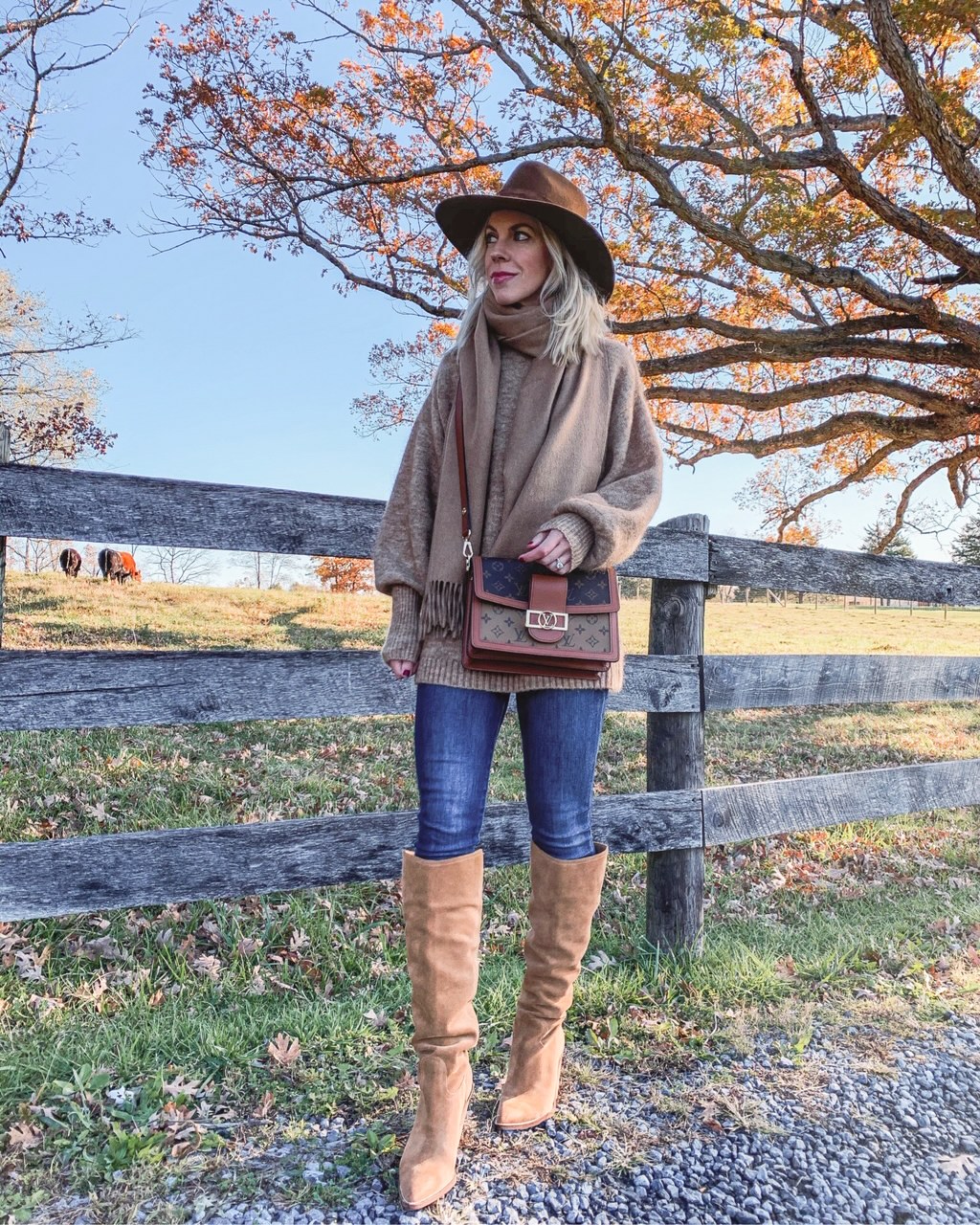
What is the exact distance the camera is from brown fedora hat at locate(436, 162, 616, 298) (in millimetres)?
2080

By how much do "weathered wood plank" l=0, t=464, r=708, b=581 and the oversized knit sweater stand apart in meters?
0.71

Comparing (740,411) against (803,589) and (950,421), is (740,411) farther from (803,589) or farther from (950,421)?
(803,589)

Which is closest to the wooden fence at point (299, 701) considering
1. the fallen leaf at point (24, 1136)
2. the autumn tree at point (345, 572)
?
the fallen leaf at point (24, 1136)

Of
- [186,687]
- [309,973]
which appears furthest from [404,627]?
[309,973]

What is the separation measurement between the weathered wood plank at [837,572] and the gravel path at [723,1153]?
6.10 feet

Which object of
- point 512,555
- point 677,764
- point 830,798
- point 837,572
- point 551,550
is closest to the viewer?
point 551,550

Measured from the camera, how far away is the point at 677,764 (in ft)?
10.8

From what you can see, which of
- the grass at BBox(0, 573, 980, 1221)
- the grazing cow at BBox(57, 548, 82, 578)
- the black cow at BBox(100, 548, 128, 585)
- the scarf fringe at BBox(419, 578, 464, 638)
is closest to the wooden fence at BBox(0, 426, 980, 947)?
the grass at BBox(0, 573, 980, 1221)

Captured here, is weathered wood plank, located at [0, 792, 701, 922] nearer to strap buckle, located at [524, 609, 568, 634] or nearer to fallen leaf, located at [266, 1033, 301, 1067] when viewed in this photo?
fallen leaf, located at [266, 1033, 301, 1067]

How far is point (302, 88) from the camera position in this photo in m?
7.62

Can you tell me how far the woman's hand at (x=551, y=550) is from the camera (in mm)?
1889

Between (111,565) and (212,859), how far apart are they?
41.7 feet

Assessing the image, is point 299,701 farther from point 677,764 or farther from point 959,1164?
point 959,1164

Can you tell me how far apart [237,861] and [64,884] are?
1.74 feet
